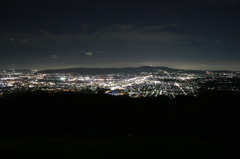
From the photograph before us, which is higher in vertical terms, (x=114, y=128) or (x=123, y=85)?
(x=114, y=128)

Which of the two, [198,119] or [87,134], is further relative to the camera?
[198,119]

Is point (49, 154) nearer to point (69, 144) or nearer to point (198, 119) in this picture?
point (69, 144)

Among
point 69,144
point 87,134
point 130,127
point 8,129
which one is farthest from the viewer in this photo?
point 8,129

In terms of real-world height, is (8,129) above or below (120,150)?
below

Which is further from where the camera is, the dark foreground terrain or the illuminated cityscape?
the illuminated cityscape

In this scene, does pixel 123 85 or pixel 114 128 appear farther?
pixel 123 85

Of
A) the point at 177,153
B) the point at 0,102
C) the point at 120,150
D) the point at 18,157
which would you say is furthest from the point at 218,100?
the point at 0,102

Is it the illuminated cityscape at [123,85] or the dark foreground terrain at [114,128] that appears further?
the illuminated cityscape at [123,85]

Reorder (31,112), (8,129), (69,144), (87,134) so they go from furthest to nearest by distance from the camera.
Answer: (31,112) < (8,129) < (87,134) < (69,144)
